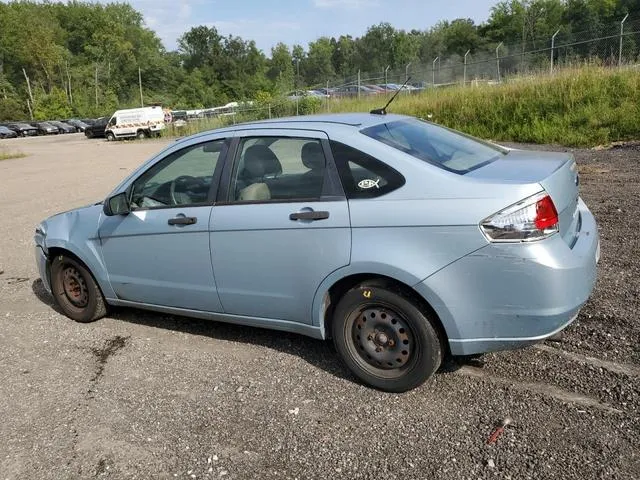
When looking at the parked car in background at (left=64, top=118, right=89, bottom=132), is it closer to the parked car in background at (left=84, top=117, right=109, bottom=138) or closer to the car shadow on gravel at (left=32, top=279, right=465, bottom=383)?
the parked car in background at (left=84, top=117, right=109, bottom=138)

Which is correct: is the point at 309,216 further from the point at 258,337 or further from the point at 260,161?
the point at 258,337

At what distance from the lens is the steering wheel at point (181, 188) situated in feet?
13.9

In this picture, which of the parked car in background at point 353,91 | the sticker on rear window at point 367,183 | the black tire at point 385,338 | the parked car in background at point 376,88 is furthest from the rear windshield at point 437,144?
the parked car in background at point 376,88

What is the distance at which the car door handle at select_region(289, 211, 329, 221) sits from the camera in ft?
11.4

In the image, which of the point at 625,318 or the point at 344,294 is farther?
the point at 625,318

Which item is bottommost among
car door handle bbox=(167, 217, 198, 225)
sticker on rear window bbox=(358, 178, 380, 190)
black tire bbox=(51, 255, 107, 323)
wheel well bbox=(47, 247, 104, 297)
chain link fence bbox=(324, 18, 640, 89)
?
black tire bbox=(51, 255, 107, 323)

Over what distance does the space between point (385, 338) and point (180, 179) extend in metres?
2.05

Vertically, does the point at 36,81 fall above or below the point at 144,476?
above

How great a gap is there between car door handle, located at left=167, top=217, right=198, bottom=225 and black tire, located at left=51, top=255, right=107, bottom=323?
1248 mm

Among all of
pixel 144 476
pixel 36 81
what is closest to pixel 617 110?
pixel 144 476

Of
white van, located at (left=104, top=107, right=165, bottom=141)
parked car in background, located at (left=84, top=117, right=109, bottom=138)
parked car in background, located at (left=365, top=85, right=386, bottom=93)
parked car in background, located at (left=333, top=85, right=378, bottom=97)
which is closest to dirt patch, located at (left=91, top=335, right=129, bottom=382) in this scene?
parked car in background, located at (left=333, top=85, right=378, bottom=97)

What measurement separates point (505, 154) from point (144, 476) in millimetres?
3146

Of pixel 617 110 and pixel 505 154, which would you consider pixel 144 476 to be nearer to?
pixel 505 154

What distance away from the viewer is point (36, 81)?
304 ft
